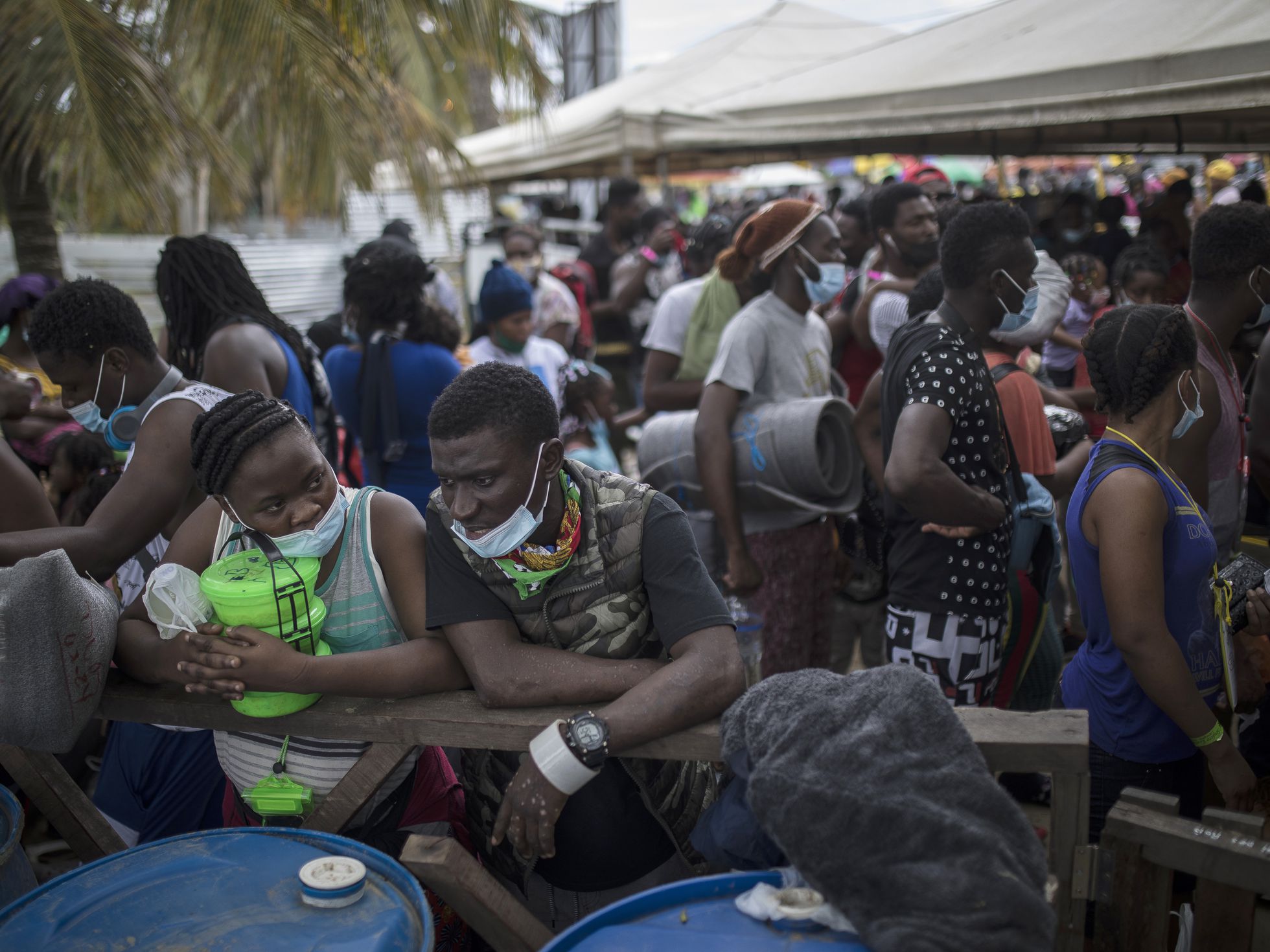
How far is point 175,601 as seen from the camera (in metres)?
1.91

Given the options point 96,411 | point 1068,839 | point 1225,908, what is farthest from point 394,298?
point 1225,908

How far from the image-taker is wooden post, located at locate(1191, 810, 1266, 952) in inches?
65.6

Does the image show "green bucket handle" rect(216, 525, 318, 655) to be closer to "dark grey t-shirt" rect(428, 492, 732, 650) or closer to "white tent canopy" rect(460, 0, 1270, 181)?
"dark grey t-shirt" rect(428, 492, 732, 650)

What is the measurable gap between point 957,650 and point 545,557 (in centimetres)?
151

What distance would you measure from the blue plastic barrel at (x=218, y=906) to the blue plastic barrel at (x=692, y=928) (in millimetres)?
278

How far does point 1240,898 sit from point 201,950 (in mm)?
1713

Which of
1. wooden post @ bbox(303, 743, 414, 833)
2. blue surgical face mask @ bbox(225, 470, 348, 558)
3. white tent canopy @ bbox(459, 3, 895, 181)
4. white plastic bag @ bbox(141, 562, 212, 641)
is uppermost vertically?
white tent canopy @ bbox(459, 3, 895, 181)

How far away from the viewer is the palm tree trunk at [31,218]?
5.68 metres

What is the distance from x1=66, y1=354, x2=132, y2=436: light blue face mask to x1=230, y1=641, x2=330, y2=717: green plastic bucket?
4.35 ft

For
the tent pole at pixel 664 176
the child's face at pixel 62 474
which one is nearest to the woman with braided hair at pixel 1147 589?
the child's face at pixel 62 474

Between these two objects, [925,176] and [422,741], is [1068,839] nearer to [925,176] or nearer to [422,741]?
[422,741]

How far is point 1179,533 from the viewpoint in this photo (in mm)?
2240

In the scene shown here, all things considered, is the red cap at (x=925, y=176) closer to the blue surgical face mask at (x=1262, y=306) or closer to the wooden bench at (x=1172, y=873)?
the blue surgical face mask at (x=1262, y=306)

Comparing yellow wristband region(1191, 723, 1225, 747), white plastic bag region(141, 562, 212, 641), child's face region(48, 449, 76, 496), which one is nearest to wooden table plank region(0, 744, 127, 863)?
white plastic bag region(141, 562, 212, 641)
